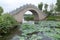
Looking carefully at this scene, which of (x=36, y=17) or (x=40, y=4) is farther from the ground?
(x=40, y=4)

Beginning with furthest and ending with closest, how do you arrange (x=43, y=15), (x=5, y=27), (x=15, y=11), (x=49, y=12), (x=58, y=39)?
(x=49, y=12)
(x=43, y=15)
(x=15, y=11)
(x=5, y=27)
(x=58, y=39)

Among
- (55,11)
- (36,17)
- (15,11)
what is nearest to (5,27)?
(15,11)

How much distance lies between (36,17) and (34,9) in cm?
484

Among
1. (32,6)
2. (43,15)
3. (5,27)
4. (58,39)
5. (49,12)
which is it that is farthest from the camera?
(49,12)

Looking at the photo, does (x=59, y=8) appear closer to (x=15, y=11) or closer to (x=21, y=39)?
(x=15, y=11)

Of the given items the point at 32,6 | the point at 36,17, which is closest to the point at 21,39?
the point at 32,6

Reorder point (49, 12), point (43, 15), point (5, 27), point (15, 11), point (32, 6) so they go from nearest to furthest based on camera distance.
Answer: point (5, 27) → point (15, 11) → point (32, 6) → point (43, 15) → point (49, 12)

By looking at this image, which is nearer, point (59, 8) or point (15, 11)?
point (15, 11)

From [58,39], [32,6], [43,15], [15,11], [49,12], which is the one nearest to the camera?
[58,39]

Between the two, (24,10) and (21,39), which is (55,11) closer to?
(24,10)

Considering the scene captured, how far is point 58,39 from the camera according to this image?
12883 mm

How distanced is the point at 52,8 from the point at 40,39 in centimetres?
4563

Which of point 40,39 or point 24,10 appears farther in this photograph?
point 24,10

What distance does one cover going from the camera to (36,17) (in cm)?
5069
